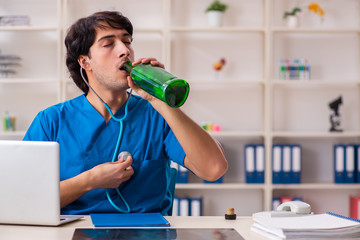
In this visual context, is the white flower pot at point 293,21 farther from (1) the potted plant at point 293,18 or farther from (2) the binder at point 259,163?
(2) the binder at point 259,163

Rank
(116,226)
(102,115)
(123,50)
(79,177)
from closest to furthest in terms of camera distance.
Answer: (116,226)
(79,177)
(123,50)
(102,115)

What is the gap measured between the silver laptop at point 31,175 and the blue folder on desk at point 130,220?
0.47ft

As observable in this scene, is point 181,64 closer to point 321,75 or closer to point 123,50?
point 321,75

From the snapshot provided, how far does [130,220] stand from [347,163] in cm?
261

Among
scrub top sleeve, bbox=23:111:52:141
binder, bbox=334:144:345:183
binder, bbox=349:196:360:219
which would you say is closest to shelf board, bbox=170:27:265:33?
binder, bbox=334:144:345:183

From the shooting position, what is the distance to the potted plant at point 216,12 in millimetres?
3615

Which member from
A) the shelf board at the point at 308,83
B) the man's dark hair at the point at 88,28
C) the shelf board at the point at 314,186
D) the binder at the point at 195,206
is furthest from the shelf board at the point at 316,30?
the man's dark hair at the point at 88,28

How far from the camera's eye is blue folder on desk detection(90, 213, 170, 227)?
1.30m

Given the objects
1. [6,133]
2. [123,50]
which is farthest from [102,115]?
[6,133]

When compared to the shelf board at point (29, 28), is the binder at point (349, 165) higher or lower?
lower

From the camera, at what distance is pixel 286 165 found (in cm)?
354

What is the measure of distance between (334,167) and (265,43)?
3.55 ft

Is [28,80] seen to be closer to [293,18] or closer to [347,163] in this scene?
[293,18]

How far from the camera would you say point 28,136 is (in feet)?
5.53
